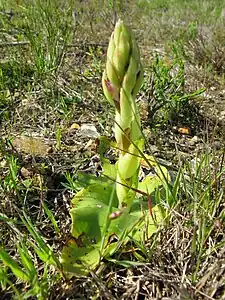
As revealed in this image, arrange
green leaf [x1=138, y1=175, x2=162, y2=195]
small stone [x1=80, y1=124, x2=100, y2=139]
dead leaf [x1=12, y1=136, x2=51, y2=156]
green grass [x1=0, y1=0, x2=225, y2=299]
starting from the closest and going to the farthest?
green grass [x1=0, y1=0, x2=225, y2=299] < green leaf [x1=138, y1=175, x2=162, y2=195] < dead leaf [x1=12, y1=136, x2=51, y2=156] < small stone [x1=80, y1=124, x2=100, y2=139]

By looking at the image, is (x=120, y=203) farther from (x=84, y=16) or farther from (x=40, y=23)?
(x=84, y=16)

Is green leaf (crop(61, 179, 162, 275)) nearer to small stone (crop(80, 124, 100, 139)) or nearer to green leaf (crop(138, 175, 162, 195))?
green leaf (crop(138, 175, 162, 195))

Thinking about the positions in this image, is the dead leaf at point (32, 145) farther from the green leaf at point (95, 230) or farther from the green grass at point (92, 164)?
the green leaf at point (95, 230)

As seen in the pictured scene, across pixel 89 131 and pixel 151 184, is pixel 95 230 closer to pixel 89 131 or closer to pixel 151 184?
pixel 151 184

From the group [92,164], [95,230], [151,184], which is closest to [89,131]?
[92,164]

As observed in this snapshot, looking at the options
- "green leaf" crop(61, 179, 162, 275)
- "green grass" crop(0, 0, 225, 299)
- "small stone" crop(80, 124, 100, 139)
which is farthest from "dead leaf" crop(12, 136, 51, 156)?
"green leaf" crop(61, 179, 162, 275)

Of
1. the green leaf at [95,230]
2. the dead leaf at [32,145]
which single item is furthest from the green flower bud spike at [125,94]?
the dead leaf at [32,145]
